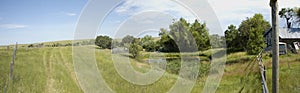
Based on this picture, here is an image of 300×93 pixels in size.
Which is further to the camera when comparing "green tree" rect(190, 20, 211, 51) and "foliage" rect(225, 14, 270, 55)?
"green tree" rect(190, 20, 211, 51)

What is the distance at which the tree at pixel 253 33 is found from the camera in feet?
128

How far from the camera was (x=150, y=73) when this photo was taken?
13.1 meters

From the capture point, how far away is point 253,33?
41688 millimetres

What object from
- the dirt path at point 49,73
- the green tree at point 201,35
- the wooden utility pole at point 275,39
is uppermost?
the green tree at point 201,35

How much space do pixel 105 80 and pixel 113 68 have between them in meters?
2.36

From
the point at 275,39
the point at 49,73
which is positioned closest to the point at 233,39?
the point at 49,73

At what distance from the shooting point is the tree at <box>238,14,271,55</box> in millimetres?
38953

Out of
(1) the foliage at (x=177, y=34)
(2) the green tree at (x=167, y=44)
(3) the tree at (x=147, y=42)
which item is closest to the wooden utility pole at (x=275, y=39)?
(3) the tree at (x=147, y=42)

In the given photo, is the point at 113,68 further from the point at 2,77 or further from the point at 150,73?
the point at 2,77

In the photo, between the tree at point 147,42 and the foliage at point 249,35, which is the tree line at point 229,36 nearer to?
the foliage at point 249,35

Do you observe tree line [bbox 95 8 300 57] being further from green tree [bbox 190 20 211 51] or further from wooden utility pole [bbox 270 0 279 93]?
wooden utility pole [bbox 270 0 279 93]

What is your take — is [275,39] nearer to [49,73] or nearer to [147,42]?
[49,73]

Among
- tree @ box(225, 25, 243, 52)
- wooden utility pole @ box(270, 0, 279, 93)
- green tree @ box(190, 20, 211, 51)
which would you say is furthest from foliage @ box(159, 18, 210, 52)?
→ wooden utility pole @ box(270, 0, 279, 93)

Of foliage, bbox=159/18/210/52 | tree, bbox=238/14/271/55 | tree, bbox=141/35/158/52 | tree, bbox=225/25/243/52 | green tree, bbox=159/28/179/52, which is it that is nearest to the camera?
tree, bbox=141/35/158/52
